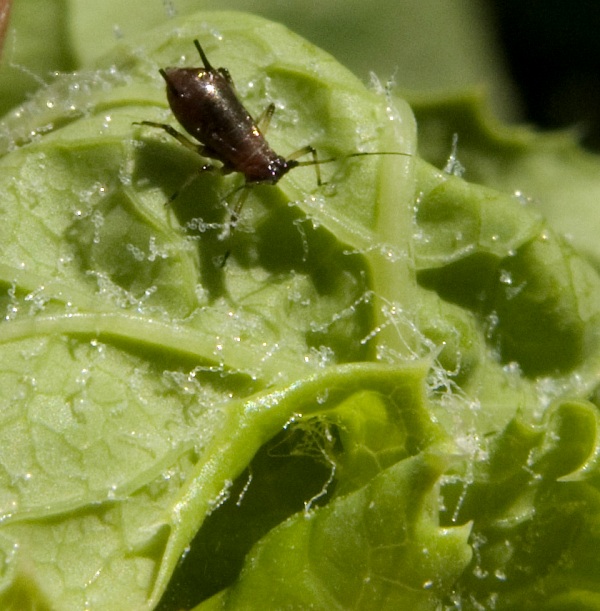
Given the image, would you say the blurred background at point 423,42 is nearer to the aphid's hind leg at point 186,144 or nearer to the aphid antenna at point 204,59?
the aphid antenna at point 204,59

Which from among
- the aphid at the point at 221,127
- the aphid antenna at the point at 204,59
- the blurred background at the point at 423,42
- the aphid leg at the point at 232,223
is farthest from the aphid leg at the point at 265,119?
the blurred background at the point at 423,42

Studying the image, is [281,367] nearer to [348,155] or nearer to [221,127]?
[348,155]

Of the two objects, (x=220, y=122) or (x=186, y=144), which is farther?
(x=220, y=122)

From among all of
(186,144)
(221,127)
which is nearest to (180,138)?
(186,144)

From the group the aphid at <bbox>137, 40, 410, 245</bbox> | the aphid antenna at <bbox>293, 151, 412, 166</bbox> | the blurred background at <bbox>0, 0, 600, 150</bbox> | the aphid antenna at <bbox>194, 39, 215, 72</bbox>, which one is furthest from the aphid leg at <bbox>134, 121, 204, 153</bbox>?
the blurred background at <bbox>0, 0, 600, 150</bbox>

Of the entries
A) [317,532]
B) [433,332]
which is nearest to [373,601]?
[317,532]

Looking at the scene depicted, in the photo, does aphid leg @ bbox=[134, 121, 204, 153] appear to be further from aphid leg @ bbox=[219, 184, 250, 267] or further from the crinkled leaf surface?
aphid leg @ bbox=[219, 184, 250, 267]

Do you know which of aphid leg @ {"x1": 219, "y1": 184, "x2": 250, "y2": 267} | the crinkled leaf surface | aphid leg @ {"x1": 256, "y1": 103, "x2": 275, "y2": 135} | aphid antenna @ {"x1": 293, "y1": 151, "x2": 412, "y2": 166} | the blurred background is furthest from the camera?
the blurred background
